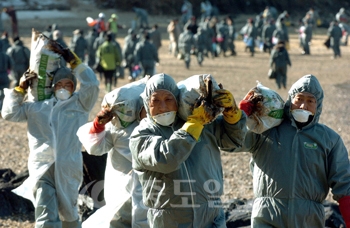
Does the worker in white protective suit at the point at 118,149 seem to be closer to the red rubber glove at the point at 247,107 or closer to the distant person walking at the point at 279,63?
the red rubber glove at the point at 247,107

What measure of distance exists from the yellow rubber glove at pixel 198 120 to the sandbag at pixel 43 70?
299 cm

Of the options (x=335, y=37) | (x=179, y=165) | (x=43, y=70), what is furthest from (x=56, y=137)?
(x=335, y=37)

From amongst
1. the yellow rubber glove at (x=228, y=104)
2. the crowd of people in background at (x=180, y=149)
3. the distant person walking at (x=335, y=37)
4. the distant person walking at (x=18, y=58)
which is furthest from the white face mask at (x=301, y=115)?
the distant person walking at (x=335, y=37)

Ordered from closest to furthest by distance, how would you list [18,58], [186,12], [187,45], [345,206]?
1. [345,206]
2. [18,58]
3. [187,45]
4. [186,12]

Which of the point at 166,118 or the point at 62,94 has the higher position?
the point at 166,118

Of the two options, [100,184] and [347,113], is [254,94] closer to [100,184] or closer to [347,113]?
[100,184]

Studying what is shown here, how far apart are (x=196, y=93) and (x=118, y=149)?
71.5 inches

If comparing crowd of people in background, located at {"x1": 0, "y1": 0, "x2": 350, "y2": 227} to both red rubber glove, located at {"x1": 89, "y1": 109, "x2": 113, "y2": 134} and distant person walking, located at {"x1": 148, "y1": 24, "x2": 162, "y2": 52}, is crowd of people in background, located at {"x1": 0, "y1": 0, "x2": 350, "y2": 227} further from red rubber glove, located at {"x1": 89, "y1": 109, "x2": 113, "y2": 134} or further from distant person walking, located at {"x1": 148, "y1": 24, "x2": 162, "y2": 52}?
distant person walking, located at {"x1": 148, "y1": 24, "x2": 162, "y2": 52}

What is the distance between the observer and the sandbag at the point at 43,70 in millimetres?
7625

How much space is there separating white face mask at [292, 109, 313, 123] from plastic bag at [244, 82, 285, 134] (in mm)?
119

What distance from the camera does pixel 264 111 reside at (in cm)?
560

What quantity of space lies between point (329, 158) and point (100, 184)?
12.9 feet

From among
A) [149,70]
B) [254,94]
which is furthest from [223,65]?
[254,94]

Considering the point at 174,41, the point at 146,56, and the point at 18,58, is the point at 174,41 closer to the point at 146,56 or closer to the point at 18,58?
the point at 146,56
